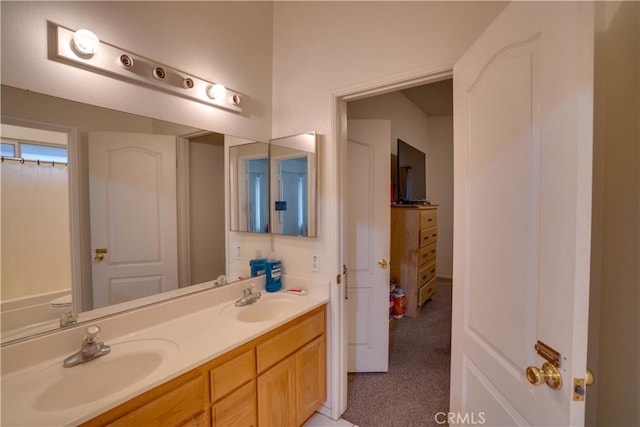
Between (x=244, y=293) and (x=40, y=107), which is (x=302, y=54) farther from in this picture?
(x=244, y=293)

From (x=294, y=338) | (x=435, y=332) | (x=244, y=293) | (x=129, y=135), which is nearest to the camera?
(x=129, y=135)

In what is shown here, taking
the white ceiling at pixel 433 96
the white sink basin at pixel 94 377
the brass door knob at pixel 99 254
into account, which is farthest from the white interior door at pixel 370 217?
the white ceiling at pixel 433 96

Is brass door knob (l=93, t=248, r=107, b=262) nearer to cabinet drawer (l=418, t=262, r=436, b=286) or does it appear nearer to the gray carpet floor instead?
the gray carpet floor

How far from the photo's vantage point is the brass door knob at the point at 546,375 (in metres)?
0.72

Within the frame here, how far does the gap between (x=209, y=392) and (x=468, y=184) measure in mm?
1386

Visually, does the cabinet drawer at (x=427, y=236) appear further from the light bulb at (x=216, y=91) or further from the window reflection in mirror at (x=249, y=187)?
the light bulb at (x=216, y=91)

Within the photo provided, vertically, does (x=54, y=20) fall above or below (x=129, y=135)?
above

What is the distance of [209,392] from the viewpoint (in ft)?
3.59

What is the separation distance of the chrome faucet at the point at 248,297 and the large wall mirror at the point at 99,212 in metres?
0.21

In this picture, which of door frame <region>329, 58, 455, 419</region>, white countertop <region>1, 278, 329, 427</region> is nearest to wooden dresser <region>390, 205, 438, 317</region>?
door frame <region>329, 58, 455, 419</region>

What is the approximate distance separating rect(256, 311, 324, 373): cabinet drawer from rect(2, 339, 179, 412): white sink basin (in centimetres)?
40

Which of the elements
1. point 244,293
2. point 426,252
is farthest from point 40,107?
point 426,252

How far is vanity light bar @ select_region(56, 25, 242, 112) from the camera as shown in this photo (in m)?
1.11

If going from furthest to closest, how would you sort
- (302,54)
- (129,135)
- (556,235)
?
(302,54)
(129,135)
(556,235)
